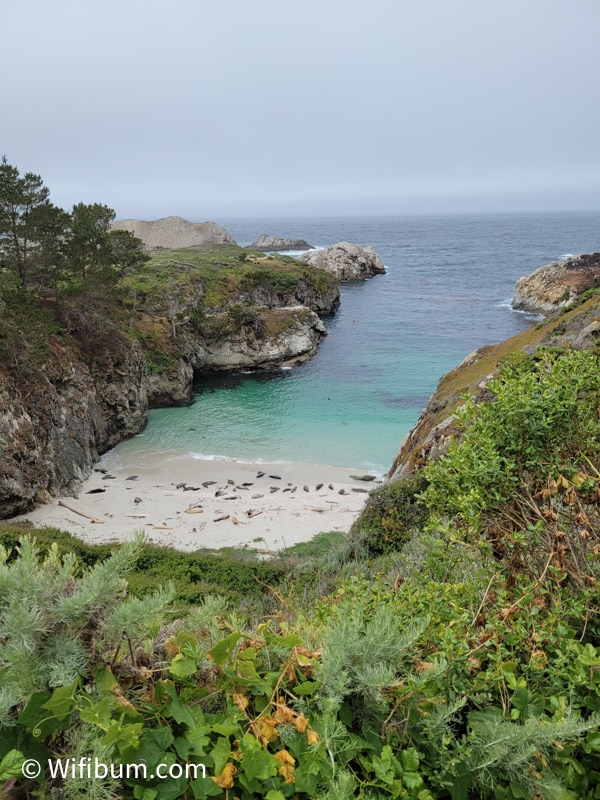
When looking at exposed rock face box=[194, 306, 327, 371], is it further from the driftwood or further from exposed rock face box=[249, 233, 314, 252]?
exposed rock face box=[249, 233, 314, 252]

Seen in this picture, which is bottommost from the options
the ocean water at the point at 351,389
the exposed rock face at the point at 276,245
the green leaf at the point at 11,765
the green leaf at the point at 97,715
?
the ocean water at the point at 351,389

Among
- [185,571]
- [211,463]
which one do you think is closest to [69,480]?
[211,463]

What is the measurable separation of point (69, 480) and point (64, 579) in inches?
1107

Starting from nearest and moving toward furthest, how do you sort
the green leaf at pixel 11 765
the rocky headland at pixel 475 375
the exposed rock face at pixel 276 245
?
the green leaf at pixel 11 765 → the rocky headland at pixel 475 375 → the exposed rock face at pixel 276 245

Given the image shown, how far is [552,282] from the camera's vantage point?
70500 mm

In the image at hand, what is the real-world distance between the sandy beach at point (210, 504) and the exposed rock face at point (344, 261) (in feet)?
250

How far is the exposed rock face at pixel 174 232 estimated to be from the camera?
117688 mm

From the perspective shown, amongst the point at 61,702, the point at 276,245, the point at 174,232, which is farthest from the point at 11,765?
the point at 276,245

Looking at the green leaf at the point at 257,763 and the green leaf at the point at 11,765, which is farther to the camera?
the green leaf at the point at 257,763

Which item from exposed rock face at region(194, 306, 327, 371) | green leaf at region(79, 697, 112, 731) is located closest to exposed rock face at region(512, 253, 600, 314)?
exposed rock face at region(194, 306, 327, 371)

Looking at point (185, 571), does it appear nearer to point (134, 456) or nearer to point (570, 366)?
point (570, 366)

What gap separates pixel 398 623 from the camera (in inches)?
135

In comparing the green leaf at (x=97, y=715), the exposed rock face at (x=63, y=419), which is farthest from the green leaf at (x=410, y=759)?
the exposed rock face at (x=63, y=419)

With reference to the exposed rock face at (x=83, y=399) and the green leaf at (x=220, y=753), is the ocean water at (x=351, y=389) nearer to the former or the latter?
the exposed rock face at (x=83, y=399)
